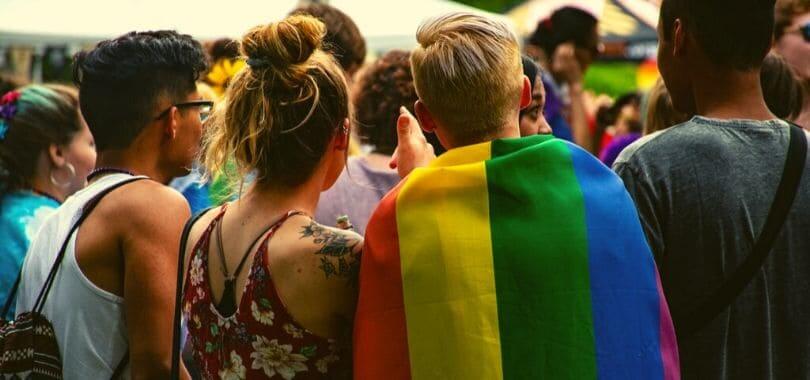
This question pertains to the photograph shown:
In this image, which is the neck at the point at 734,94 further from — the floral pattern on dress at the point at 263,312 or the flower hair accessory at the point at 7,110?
the flower hair accessory at the point at 7,110

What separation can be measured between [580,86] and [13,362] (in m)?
4.73

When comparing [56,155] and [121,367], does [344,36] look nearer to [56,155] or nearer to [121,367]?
[56,155]

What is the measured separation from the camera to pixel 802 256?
2.95 m

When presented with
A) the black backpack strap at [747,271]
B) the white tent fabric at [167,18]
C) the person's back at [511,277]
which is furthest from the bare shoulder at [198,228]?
the white tent fabric at [167,18]

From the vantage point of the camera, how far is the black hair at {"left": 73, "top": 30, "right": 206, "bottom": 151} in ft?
10.9

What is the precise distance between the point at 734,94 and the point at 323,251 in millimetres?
1279

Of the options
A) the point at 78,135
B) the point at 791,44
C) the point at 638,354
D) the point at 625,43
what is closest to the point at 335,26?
the point at 78,135

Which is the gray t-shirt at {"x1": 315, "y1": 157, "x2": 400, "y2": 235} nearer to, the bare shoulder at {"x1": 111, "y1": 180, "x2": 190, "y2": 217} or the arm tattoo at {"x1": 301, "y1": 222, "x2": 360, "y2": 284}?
the bare shoulder at {"x1": 111, "y1": 180, "x2": 190, "y2": 217}

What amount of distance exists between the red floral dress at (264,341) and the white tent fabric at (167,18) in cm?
592

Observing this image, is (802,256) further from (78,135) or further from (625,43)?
(625,43)

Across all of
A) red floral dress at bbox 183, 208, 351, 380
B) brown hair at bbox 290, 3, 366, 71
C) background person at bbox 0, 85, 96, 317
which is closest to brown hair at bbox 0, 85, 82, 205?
background person at bbox 0, 85, 96, 317

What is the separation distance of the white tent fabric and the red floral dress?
5920 millimetres

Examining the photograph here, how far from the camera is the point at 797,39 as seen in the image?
179 inches

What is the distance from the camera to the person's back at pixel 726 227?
291cm
